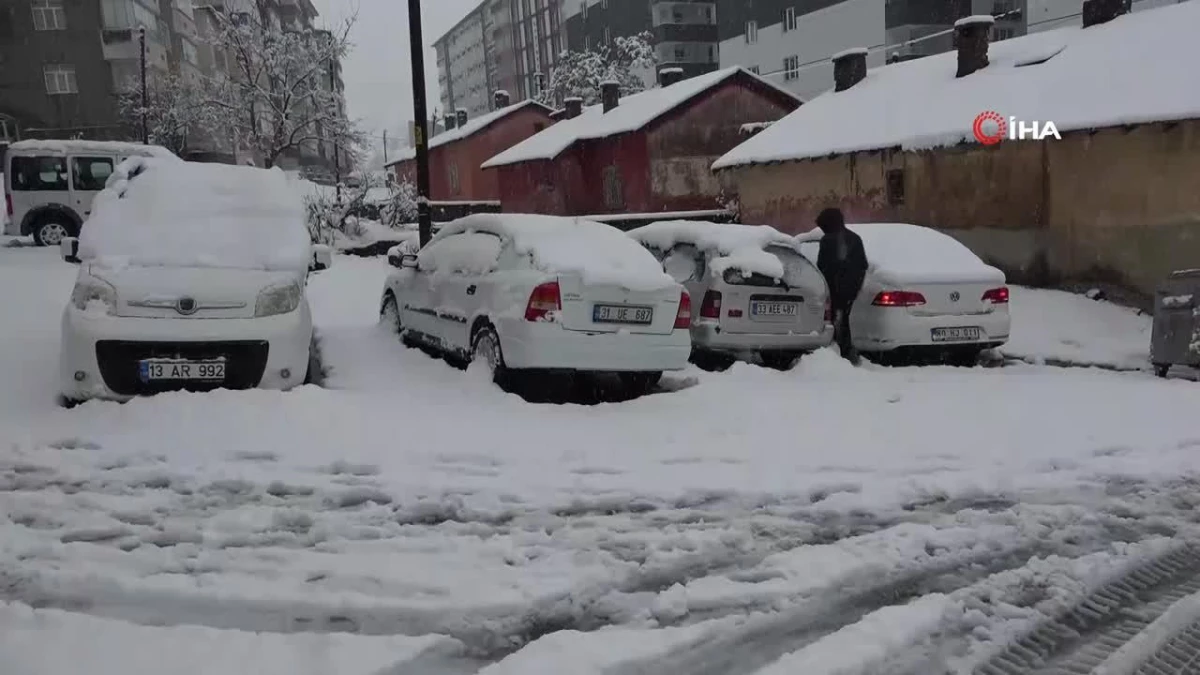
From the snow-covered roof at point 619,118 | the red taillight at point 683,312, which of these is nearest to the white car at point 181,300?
the red taillight at point 683,312

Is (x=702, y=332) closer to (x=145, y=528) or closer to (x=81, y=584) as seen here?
(x=145, y=528)

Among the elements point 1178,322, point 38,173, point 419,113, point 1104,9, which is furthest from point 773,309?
point 38,173

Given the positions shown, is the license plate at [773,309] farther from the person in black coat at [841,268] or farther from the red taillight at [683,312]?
the red taillight at [683,312]

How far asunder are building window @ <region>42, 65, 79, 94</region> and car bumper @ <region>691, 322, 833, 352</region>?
45516 mm

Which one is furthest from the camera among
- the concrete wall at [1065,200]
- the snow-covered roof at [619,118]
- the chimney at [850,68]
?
the snow-covered roof at [619,118]

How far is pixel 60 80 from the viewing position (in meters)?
44.4

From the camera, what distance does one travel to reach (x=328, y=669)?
3.24 meters

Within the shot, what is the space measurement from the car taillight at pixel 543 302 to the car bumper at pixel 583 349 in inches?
3.0

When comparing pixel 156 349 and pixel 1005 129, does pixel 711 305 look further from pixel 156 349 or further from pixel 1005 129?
pixel 1005 129

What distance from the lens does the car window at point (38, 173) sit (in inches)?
853

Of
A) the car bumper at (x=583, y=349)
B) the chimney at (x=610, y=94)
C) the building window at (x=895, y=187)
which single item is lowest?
the car bumper at (x=583, y=349)

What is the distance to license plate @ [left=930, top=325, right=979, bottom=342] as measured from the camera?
974 cm

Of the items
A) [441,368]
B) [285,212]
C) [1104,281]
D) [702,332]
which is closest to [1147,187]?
[1104,281]

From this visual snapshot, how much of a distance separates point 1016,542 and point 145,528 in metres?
4.33
